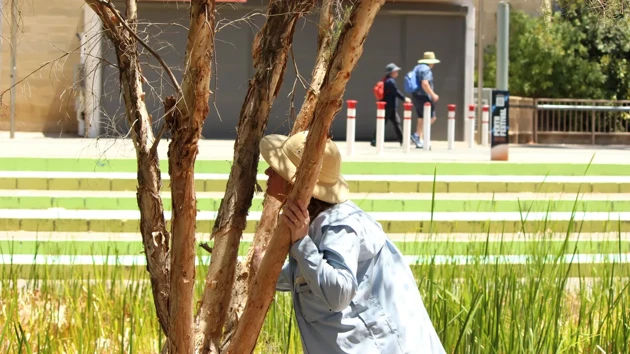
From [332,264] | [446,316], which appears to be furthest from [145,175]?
[446,316]

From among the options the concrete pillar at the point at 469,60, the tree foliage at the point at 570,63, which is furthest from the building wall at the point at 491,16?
the concrete pillar at the point at 469,60

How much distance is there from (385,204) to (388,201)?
0.04m

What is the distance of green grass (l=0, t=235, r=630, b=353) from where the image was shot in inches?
163

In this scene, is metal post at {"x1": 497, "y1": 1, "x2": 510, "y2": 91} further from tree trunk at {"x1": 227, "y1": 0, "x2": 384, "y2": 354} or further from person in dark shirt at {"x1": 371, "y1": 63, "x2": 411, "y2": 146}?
tree trunk at {"x1": 227, "y1": 0, "x2": 384, "y2": 354}

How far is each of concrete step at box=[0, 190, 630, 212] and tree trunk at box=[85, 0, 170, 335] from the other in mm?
6933

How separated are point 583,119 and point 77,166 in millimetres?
14878

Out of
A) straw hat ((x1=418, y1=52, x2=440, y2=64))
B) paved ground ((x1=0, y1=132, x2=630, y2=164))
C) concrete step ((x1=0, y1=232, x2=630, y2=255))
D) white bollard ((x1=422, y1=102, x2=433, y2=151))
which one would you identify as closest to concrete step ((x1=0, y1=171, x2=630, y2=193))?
paved ground ((x1=0, y1=132, x2=630, y2=164))

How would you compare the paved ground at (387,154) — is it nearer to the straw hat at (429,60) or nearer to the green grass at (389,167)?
the green grass at (389,167)

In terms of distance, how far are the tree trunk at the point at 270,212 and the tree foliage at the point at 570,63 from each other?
23373mm

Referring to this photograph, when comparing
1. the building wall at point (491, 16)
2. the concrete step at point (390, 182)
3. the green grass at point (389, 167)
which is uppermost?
the building wall at point (491, 16)

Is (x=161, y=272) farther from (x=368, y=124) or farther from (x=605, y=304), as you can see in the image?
(x=368, y=124)

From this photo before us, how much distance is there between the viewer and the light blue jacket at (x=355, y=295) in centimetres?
286

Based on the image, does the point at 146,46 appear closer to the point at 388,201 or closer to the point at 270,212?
the point at 270,212

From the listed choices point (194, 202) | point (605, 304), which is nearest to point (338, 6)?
point (194, 202)
